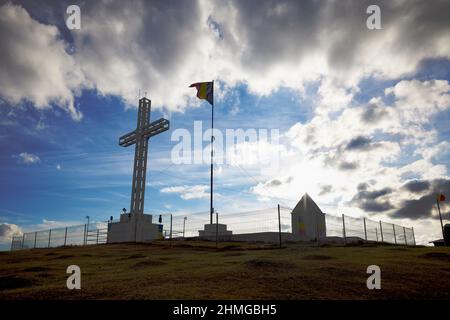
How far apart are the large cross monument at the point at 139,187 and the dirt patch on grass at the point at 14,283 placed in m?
21.8

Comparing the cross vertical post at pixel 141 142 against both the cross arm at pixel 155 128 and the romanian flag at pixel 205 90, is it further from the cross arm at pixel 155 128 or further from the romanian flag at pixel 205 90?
the romanian flag at pixel 205 90

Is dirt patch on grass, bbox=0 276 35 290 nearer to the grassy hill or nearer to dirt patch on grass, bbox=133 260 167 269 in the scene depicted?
the grassy hill

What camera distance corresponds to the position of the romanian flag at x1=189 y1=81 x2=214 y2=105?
103 feet

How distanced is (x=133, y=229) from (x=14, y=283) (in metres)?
23.6

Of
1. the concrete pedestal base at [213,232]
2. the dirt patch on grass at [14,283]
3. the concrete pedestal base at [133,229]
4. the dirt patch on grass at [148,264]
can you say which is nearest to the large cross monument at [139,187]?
the concrete pedestal base at [133,229]

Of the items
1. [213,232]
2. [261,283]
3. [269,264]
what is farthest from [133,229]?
[261,283]

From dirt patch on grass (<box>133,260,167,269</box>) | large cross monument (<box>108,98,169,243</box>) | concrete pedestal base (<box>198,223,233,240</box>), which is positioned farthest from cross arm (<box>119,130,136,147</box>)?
dirt patch on grass (<box>133,260,167,269</box>)

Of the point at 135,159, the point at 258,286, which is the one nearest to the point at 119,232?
the point at 135,159

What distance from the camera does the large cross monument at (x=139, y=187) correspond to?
3297 centimetres

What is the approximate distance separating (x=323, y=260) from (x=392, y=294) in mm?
4501
